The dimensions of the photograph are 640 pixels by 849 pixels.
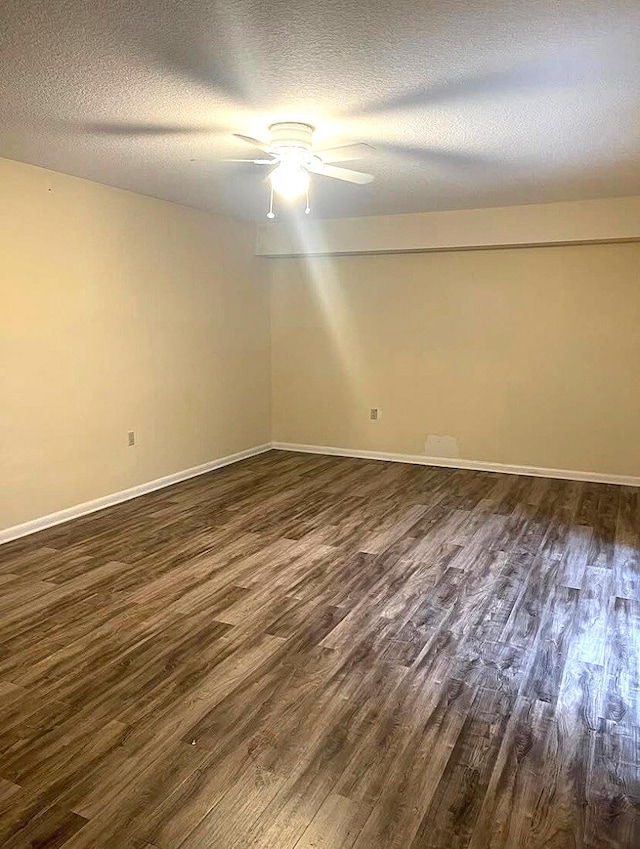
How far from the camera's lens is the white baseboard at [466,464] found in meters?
5.37

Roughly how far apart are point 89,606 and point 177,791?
4.62 ft

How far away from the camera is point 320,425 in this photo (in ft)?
21.5

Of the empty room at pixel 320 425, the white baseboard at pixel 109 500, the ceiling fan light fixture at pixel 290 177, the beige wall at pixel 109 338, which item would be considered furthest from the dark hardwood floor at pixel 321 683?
the ceiling fan light fixture at pixel 290 177

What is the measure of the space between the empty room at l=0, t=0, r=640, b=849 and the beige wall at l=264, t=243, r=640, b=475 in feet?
0.09

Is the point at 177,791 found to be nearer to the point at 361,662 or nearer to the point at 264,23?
the point at 361,662

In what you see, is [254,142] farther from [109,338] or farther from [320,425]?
[320,425]

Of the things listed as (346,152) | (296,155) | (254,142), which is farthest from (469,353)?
(254,142)

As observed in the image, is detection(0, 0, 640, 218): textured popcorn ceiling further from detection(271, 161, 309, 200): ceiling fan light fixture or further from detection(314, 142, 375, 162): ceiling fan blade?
detection(271, 161, 309, 200): ceiling fan light fixture

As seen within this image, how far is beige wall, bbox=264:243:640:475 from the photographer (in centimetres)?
525

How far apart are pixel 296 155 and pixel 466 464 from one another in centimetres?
353

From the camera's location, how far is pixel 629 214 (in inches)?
187

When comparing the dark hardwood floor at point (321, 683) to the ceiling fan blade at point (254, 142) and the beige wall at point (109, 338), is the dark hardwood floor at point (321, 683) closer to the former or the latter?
the beige wall at point (109, 338)

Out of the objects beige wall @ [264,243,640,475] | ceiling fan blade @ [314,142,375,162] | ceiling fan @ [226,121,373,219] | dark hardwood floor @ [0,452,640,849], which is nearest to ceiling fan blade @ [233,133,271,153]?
ceiling fan @ [226,121,373,219]

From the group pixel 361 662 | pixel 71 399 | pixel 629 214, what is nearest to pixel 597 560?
pixel 361 662
